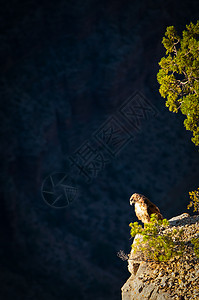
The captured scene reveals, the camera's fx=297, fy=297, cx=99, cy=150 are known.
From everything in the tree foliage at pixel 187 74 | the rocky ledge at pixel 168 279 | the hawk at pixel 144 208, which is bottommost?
the rocky ledge at pixel 168 279

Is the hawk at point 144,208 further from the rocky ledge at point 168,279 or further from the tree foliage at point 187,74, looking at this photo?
the tree foliage at point 187,74

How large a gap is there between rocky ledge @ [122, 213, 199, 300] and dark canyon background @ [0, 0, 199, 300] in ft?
60.6

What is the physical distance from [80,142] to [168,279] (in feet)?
83.4

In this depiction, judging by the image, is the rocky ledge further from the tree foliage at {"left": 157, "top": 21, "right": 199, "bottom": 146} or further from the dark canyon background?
the dark canyon background

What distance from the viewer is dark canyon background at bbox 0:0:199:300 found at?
29.6 metres

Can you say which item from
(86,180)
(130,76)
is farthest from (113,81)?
(86,180)

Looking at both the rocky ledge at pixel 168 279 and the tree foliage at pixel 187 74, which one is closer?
the rocky ledge at pixel 168 279

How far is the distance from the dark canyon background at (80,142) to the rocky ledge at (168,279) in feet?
60.6

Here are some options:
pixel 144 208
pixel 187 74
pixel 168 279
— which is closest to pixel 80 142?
pixel 144 208

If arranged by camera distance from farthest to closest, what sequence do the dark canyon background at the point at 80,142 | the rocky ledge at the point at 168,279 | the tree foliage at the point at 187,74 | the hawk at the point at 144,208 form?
the dark canyon background at the point at 80,142 → the hawk at the point at 144,208 → the tree foliage at the point at 187,74 → the rocky ledge at the point at 168,279

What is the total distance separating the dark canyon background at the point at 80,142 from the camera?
2964 centimetres

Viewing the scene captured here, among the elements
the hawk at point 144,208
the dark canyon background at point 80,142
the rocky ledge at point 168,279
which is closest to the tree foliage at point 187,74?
the hawk at point 144,208

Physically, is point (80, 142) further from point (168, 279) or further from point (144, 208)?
point (168, 279)

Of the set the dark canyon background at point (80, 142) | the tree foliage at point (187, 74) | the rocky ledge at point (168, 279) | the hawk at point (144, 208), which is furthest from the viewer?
the dark canyon background at point (80, 142)
